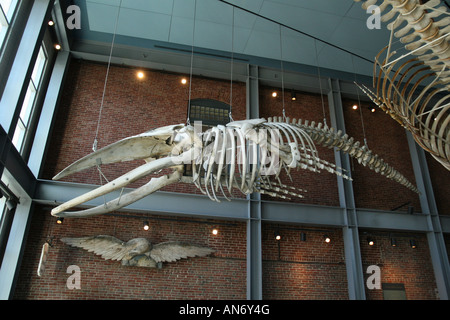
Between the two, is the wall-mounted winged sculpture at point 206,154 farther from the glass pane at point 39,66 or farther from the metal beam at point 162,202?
the glass pane at point 39,66

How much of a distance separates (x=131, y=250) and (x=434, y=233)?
7.88m

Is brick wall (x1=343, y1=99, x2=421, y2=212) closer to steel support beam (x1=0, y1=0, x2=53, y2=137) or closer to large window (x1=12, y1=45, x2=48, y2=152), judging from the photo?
steel support beam (x1=0, y1=0, x2=53, y2=137)

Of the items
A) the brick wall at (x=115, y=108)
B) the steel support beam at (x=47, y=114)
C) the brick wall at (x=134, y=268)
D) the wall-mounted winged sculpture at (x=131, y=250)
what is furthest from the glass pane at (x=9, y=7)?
the wall-mounted winged sculpture at (x=131, y=250)

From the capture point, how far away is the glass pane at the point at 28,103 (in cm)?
716

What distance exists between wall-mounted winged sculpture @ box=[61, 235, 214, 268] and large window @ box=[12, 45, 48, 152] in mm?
2383

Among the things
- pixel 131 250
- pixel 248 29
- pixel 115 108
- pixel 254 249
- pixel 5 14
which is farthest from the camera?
pixel 115 108

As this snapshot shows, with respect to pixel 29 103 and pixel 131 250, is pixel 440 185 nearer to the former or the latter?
pixel 131 250

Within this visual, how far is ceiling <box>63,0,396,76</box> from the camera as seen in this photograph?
24.8 ft

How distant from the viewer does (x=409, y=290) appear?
8.43 meters

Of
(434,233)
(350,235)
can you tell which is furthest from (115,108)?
(434,233)

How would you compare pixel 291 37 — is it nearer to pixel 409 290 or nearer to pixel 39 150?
pixel 39 150

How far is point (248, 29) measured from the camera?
8281 mm

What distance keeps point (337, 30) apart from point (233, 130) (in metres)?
5.31

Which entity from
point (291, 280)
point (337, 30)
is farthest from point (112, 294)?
point (337, 30)
